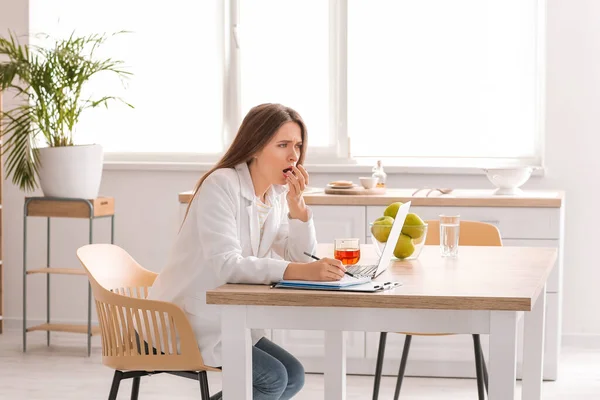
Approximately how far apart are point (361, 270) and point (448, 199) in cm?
173

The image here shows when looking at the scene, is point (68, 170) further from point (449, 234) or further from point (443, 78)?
point (449, 234)

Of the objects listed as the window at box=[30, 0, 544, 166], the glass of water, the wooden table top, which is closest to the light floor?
the window at box=[30, 0, 544, 166]

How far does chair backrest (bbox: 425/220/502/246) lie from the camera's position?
3.32 m

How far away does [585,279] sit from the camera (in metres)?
4.78

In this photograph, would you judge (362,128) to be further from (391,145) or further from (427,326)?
(427,326)

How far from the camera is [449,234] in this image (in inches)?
104

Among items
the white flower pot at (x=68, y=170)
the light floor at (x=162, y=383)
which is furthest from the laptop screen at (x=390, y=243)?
the white flower pot at (x=68, y=170)

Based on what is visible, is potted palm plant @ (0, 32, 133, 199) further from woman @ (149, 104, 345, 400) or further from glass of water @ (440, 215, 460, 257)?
glass of water @ (440, 215, 460, 257)

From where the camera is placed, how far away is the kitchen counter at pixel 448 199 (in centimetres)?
395

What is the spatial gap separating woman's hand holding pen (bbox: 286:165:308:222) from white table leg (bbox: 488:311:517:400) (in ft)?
2.48

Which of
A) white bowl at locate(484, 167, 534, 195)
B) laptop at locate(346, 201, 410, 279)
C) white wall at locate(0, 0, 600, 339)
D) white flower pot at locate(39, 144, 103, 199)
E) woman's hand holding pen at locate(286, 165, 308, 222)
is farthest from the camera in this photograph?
white wall at locate(0, 0, 600, 339)

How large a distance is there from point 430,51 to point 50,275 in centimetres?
232

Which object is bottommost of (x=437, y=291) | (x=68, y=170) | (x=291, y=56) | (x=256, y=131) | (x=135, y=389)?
(x=135, y=389)

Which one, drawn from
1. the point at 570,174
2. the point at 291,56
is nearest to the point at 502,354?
the point at 570,174
